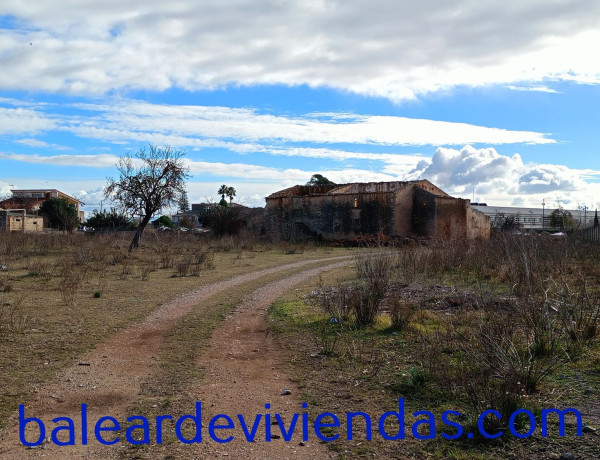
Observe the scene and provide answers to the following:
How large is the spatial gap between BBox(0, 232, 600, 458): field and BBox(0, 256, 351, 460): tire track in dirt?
0.04m

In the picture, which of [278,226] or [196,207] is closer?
[278,226]

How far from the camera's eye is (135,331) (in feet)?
28.6

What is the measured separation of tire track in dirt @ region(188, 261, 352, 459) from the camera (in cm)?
428

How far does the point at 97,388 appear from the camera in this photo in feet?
19.1

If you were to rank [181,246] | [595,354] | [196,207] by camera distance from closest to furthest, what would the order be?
[595,354]
[181,246]
[196,207]

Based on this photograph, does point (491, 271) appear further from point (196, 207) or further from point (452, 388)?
point (196, 207)

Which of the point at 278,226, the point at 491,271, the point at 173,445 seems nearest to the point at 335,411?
the point at 173,445

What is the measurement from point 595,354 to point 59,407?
5.95m

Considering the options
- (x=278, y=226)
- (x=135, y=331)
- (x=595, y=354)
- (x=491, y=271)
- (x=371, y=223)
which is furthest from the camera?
(x=278, y=226)

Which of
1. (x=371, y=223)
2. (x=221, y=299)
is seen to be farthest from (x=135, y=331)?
(x=371, y=223)

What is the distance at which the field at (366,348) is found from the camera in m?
→ 4.54

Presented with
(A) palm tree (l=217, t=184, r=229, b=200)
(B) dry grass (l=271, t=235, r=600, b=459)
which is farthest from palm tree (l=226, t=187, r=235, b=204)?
(B) dry grass (l=271, t=235, r=600, b=459)

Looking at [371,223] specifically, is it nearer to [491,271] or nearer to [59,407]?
[491,271]

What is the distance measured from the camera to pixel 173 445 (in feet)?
14.2
